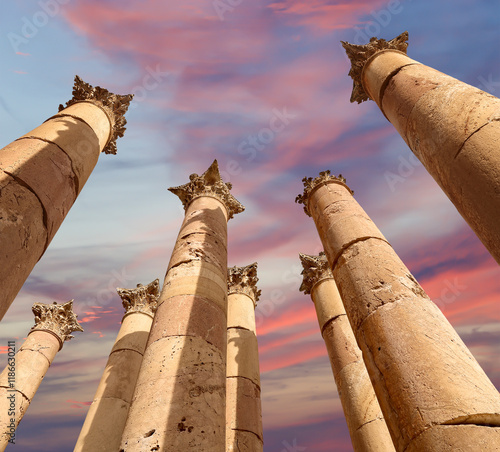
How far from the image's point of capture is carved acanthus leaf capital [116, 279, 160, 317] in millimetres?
18141

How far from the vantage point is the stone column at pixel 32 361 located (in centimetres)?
1446

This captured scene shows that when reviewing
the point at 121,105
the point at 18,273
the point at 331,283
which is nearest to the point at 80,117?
the point at 121,105

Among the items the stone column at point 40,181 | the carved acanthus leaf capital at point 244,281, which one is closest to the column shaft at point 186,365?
the stone column at point 40,181

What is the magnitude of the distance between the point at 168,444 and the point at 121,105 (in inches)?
406

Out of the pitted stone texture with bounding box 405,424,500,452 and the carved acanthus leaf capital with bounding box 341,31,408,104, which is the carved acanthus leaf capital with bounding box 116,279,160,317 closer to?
the carved acanthus leaf capital with bounding box 341,31,408,104

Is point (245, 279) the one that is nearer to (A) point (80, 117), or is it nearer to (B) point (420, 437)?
(A) point (80, 117)

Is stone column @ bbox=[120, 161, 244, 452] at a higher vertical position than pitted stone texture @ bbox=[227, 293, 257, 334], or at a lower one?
lower

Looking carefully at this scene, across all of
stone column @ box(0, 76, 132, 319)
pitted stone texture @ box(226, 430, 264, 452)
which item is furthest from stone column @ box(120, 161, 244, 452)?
pitted stone texture @ box(226, 430, 264, 452)

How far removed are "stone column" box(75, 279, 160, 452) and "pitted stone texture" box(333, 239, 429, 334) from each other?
10212 millimetres

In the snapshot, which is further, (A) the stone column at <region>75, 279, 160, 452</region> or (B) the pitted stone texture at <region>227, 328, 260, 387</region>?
(B) the pitted stone texture at <region>227, 328, 260, 387</region>

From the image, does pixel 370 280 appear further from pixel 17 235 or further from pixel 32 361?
pixel 32 361

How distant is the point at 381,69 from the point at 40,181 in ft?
30.2

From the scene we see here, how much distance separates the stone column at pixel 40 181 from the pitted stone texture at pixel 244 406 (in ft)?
30.3

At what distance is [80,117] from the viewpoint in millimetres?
9453
